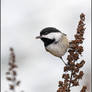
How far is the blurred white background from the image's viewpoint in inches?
613

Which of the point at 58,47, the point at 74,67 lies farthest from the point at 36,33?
the point at 74,67

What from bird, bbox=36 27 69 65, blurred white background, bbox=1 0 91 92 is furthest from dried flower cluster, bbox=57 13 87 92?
blurred white background, bbox=1 0 91 92

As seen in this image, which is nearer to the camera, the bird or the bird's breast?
the bird

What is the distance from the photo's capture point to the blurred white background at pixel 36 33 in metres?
15.6

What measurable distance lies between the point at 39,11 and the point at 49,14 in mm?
695

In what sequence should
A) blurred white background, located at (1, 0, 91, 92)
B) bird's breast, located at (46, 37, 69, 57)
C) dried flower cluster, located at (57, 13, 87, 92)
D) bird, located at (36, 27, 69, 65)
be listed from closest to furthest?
dried flower cluster, located at (57, 13, 87, 92)
bird, located at (36, 27, 69, 65)
bird's breast, located at (46, 37, 69, 57)
blurred white background, located at (1, 0, 91, 92)

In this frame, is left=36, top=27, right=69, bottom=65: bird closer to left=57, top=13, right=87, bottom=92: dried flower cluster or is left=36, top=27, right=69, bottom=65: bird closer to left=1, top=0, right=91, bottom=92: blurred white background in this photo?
left=57, top=13, right=87, bottom=92: dried flower cluster

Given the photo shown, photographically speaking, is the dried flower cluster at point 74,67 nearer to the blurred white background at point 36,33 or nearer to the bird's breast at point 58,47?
the bird's breast at point 58,47

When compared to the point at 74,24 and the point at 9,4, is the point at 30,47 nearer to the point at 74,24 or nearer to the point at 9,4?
the point at 74,24

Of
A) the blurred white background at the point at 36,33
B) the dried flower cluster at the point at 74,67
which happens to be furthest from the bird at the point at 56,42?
the blurred white background at the point at 36,33

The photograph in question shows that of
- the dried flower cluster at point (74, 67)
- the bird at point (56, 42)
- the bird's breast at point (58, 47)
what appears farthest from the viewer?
the bird's breast at point (58, 47)

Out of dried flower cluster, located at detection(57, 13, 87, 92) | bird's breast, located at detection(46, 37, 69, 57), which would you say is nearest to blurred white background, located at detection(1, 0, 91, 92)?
bird's breast, located at detection(46, 37, 69, 57)

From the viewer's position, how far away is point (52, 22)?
19078 mm

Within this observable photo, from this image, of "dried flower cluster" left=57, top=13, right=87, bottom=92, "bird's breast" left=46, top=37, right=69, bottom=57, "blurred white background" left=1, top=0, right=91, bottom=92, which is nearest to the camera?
"dried flower cluster" left=57, top=13, right=87, bottom=92
